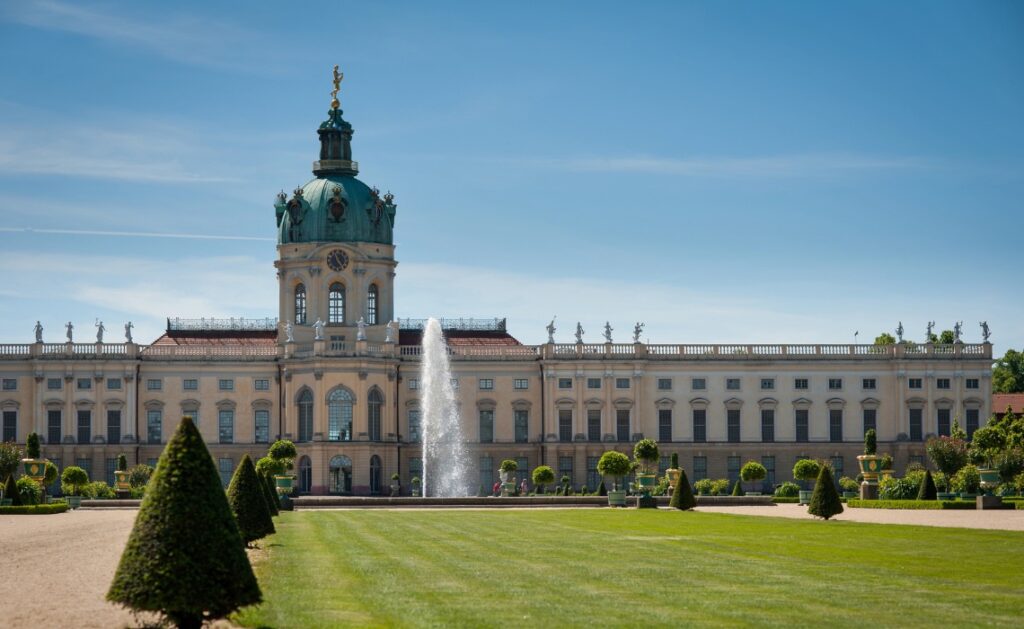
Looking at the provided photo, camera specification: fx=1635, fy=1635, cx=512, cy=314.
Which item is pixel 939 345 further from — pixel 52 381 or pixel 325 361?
pixel 52 381

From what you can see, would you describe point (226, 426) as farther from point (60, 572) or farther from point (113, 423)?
point (60, 572)

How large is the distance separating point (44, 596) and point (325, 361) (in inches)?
2614

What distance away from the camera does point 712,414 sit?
9650 centimetres

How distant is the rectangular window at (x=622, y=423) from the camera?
96.0m

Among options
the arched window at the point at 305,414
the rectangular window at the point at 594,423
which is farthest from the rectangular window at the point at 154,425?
the rectangular window at the point at 594,423

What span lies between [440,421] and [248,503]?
190 ft

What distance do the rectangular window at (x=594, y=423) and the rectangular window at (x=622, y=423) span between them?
106 centimetres

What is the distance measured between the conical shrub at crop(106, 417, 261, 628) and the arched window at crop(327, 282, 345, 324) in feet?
249

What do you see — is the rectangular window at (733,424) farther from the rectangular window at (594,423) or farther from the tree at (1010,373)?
the tree at (1010,373)

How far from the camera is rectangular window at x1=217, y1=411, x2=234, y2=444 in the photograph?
94.6m

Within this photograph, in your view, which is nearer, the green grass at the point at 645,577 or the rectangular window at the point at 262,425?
the green grass at the point at 645,577

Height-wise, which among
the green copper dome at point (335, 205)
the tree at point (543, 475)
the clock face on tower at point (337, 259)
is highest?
the green copper dome at point (335, 205)

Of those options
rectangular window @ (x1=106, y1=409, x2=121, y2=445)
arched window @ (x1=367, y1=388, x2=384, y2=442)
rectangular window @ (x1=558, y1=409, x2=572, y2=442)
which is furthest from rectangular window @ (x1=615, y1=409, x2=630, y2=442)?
rectangular window @ (x1=106, y1=409, x2=121, y2=445)

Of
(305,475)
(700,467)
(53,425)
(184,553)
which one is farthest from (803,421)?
(184,553)
